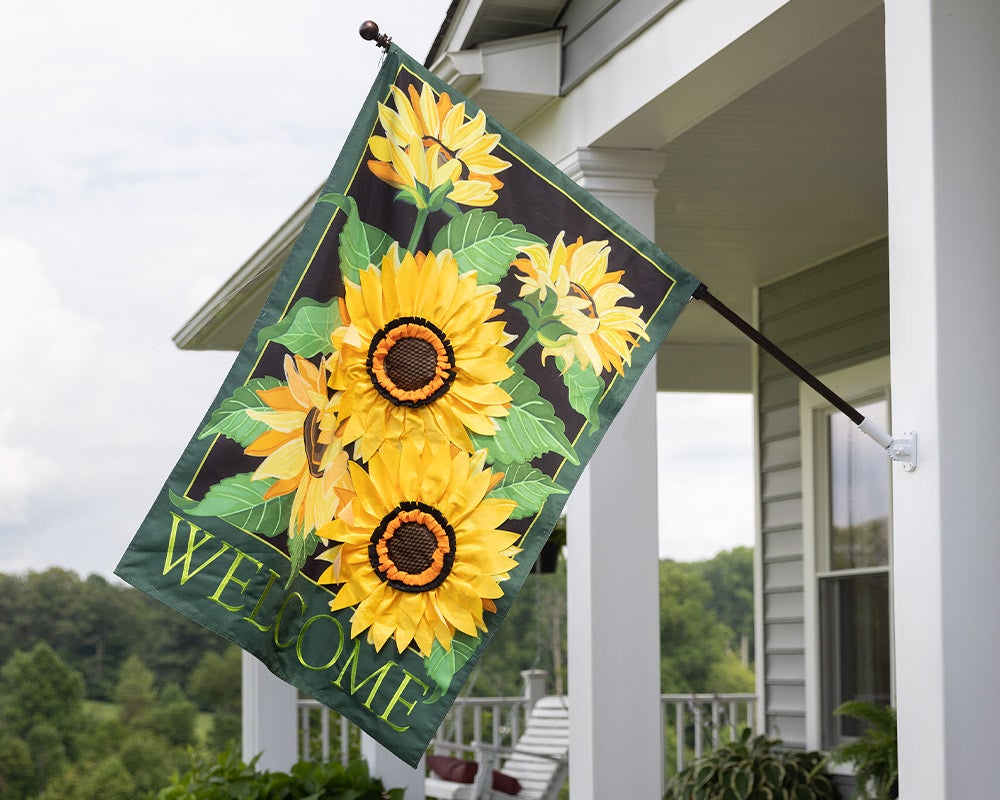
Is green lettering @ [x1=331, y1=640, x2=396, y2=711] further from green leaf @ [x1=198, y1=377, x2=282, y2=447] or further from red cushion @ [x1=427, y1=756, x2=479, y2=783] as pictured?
red cushion @ [x1=427, y1=756, x2=479, y2=783]

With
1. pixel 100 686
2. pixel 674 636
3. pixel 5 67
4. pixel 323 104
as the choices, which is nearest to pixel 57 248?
pixel 5 67

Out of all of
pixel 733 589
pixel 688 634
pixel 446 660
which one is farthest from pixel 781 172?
pixel 733 589

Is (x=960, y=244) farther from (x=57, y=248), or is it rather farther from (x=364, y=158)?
(x=57, y=248)

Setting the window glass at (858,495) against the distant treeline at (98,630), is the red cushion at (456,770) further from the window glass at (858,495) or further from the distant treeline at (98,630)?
the distant treeline at (98,630)

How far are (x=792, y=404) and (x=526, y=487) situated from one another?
458cm

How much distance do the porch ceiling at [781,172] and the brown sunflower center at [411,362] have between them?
144 centimetres

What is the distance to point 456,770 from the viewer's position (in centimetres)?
856

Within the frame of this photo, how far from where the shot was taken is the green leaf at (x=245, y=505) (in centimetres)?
301

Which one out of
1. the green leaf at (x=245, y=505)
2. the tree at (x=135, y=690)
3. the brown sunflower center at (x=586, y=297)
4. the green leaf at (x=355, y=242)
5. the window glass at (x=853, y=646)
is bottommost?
the tree at (x=135, y=690)

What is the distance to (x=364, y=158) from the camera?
3.17 meters

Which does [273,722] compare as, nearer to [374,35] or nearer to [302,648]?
[302,648]

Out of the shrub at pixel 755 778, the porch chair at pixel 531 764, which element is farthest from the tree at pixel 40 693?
the shrub at pixel 755 778

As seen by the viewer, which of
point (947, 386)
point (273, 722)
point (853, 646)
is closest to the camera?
point (947, 386)

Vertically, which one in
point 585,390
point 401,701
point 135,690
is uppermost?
point 585,390
